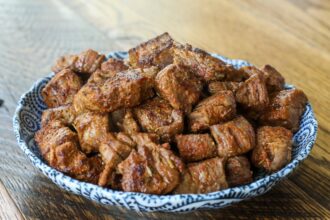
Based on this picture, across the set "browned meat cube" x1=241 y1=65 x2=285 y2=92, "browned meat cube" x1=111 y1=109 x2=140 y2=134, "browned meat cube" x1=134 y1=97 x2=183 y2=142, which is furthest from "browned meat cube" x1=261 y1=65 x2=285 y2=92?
"browned meat cube" x1=111 y1=109 x2=140 y2=134

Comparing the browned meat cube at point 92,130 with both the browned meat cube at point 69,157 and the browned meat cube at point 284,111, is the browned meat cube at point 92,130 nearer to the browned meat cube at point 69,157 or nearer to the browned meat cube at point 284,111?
the browned meat cube at point 69,157

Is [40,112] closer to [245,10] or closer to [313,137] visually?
[313,137]

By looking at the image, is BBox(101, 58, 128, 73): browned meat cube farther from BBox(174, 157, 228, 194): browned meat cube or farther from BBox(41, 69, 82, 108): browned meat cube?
BBox(174, 157, 228, 194): browned meat cube

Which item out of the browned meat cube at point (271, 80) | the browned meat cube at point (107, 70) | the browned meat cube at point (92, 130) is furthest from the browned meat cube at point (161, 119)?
the browned meat cube at point (271, 80)

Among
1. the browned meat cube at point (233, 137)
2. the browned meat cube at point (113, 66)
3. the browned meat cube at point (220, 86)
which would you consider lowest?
the browned meat cube at point (113, 66)

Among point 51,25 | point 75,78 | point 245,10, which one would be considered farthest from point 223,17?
point 75,78

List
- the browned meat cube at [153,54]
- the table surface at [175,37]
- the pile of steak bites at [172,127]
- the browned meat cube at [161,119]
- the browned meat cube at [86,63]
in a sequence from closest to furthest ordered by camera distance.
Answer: the pile of steak bites at [172,127] < the browned meat cube at [161,119] < the table surface at [175,37] < the browned meat cube at [153,54] < the browned meat cube at [86,63]

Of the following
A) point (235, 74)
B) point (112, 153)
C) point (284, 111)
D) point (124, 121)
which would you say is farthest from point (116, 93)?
point (284, 111)
